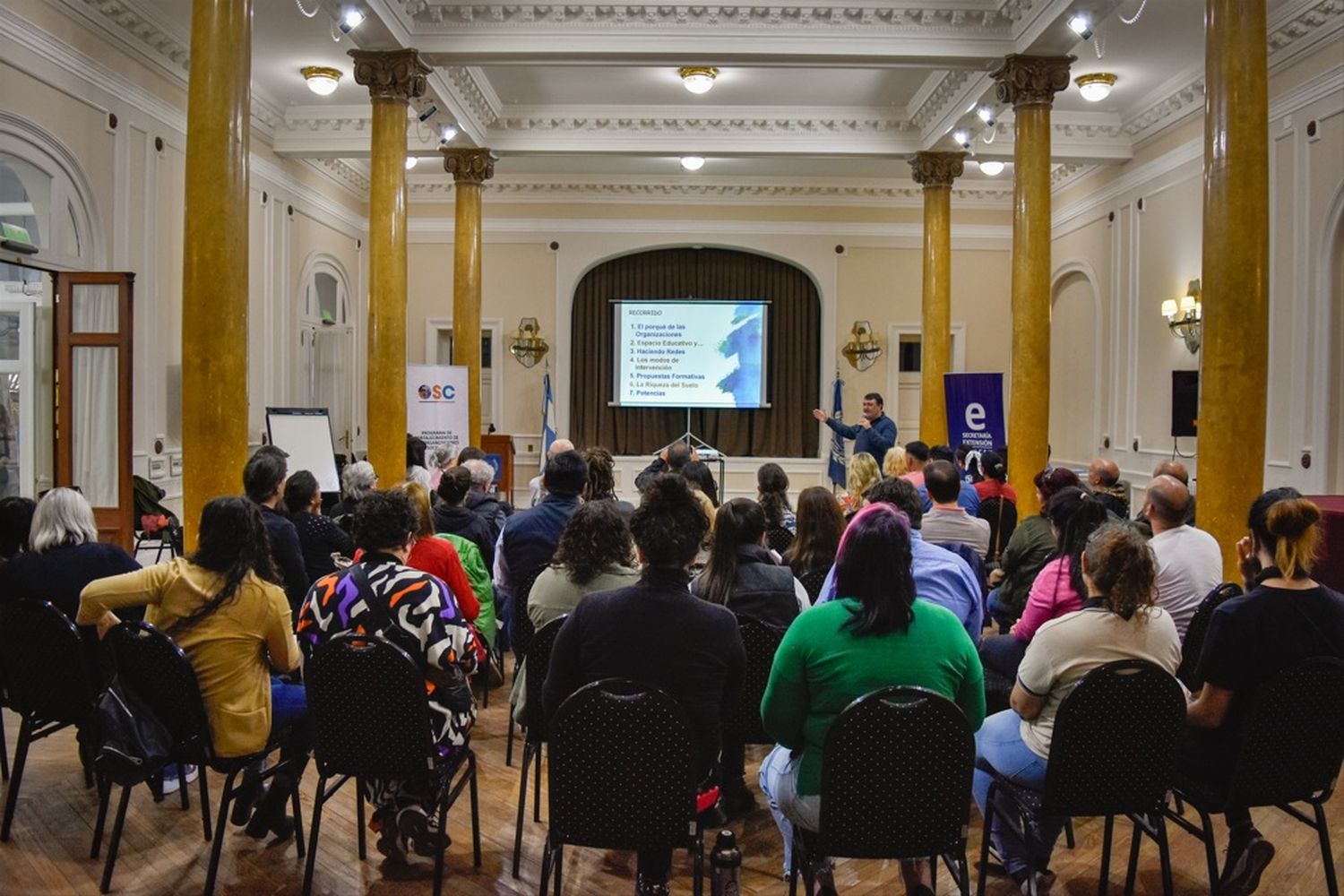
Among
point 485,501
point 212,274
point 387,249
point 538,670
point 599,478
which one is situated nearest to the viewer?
point 538,670

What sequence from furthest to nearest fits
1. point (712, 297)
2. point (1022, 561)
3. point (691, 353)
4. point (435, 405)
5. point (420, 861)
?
point (712, 297)
point (691, 353)
point (435, 405)
point (1022, 561)
point (420, 861)

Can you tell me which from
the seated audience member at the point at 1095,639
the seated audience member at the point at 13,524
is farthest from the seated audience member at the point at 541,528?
the seated audience member at the point at 1095,639

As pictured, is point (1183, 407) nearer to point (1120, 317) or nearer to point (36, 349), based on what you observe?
point (1120, 317)

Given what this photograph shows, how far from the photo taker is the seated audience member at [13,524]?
3.40 metres

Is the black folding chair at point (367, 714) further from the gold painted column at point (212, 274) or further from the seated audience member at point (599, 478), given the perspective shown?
the gold painted column at point (212, 274)

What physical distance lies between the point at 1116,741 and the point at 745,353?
11.3m

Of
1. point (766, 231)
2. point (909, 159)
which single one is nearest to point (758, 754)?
point (909, 159)

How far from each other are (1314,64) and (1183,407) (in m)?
2.66

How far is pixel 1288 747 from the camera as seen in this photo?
2.64 m

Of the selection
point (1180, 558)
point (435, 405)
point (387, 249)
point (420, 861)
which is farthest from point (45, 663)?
point (435, 405)

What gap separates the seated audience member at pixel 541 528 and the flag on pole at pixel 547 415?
863cm

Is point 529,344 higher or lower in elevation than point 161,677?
higher

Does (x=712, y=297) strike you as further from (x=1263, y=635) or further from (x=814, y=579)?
(x=1263, y=635)

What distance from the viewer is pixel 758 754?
4.27 meters
